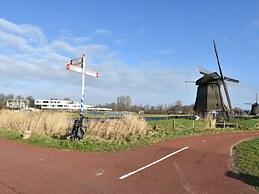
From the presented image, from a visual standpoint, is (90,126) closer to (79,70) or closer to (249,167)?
(79,70)

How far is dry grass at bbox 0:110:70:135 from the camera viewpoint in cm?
1562

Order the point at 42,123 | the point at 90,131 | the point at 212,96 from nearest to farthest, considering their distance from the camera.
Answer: the point at 90,131 < the point at 42,123 < the point at 212,96

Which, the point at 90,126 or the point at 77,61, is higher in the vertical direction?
the point at 77,61

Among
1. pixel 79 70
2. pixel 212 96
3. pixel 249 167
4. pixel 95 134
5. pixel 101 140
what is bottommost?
pixel 249 167

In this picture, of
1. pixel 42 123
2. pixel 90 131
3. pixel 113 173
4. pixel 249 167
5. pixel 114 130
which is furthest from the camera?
pixel 42 123

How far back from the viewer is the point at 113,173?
696cm

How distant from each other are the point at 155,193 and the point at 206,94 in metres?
44.0

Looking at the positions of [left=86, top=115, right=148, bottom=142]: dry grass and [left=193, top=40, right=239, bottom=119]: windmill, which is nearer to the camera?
[left=86, top=115, right=148, bottom=142]: dry grass

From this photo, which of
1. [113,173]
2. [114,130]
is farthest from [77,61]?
[113,173]

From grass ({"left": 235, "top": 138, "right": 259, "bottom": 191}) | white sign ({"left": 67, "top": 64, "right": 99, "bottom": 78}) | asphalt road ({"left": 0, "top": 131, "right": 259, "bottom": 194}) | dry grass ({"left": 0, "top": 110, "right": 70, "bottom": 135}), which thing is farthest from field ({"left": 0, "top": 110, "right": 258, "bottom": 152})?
Answer: grass ({"left": 235, "top": 138, "right": 259, "bottom": 191})

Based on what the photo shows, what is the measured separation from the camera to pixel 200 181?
6625 mm

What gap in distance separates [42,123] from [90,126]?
11.8ft

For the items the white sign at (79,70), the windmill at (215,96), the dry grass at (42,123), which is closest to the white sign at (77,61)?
the white sign at (79,70)

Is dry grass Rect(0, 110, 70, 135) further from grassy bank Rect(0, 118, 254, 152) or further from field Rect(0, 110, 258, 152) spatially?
grassy bank Rect(0, 118, 254, 152)
